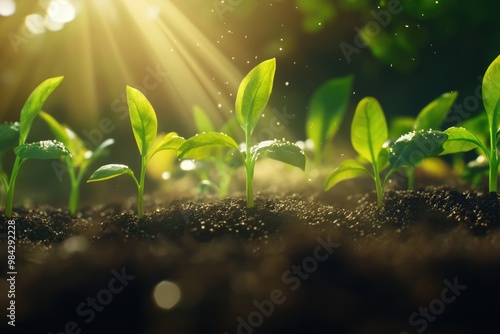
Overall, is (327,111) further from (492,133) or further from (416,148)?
(416,148)

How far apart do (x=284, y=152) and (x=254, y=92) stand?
23 centimetres

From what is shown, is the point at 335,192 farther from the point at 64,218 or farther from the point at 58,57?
the point at 58,57

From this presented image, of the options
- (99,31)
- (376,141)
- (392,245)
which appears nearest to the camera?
(392,245)

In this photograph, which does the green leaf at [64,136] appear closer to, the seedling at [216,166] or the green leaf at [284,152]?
the seedling at [216,166]

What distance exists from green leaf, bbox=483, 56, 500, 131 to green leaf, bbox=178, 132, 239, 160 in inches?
29.2

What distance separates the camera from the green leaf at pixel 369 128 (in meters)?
1.53

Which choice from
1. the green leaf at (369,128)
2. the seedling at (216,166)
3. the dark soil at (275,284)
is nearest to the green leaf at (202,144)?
the dark soil at (275,284)

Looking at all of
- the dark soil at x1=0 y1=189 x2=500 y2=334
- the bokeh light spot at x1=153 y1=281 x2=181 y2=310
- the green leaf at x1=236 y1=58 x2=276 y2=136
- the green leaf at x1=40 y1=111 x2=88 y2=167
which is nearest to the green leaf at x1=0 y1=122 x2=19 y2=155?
the green leaf at x1=40 y1=111 x2=88 y2=167

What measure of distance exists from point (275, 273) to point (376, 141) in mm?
797

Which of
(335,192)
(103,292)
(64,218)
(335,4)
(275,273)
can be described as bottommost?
(335,192)

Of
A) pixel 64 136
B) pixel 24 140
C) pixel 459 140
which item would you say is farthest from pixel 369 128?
pixel 64 136

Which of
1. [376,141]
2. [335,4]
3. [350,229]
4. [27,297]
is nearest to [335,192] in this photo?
[376,141]

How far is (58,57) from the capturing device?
2.88 metres

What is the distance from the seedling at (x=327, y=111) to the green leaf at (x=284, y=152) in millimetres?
1211
